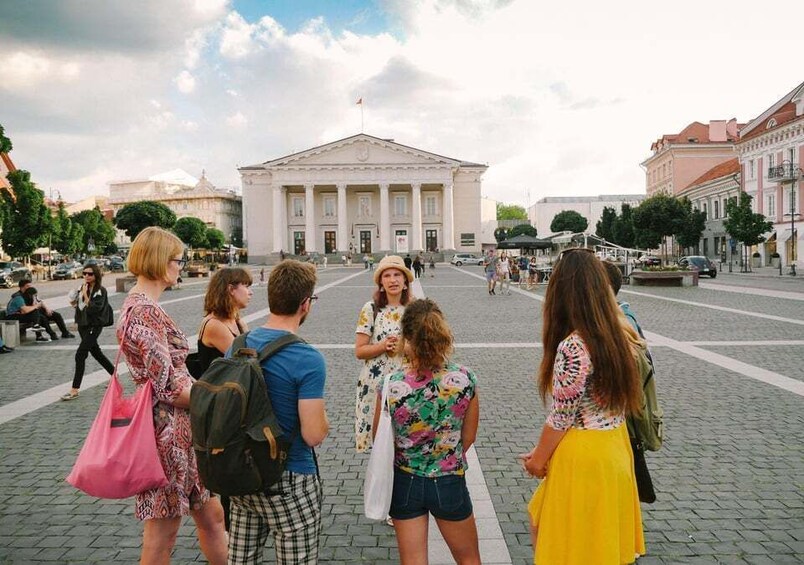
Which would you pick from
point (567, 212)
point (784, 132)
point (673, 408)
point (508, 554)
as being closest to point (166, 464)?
point (508, 554)

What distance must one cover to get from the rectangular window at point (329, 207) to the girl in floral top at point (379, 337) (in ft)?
246

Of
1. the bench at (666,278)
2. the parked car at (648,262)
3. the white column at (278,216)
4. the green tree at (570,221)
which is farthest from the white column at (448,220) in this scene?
the bench at (666,278)

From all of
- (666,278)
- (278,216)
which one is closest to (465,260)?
(278,216)

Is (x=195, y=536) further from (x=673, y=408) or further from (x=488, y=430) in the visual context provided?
(x=673, y=408)

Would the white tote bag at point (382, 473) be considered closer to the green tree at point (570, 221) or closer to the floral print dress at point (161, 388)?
the floral print dress at point (161, 388)

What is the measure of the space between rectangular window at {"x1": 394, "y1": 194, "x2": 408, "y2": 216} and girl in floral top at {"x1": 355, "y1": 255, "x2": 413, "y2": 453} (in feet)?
244

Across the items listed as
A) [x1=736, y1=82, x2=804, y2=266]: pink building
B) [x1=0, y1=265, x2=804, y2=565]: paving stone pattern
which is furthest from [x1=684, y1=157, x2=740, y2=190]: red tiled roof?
[x1=0, y1=265, x2=804, y2=565]: paving stone pattern

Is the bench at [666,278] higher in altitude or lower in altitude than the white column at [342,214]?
lower

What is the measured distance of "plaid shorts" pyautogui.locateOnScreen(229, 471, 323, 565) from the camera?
258 centimetres

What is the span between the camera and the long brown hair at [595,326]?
8.07ft

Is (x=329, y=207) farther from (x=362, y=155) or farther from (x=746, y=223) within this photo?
(x=746, y=223)

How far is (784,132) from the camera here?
4400cm

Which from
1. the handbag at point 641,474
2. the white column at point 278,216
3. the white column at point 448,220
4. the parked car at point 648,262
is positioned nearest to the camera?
the handbag at point 641,474

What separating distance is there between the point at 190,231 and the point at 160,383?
73630 mm
